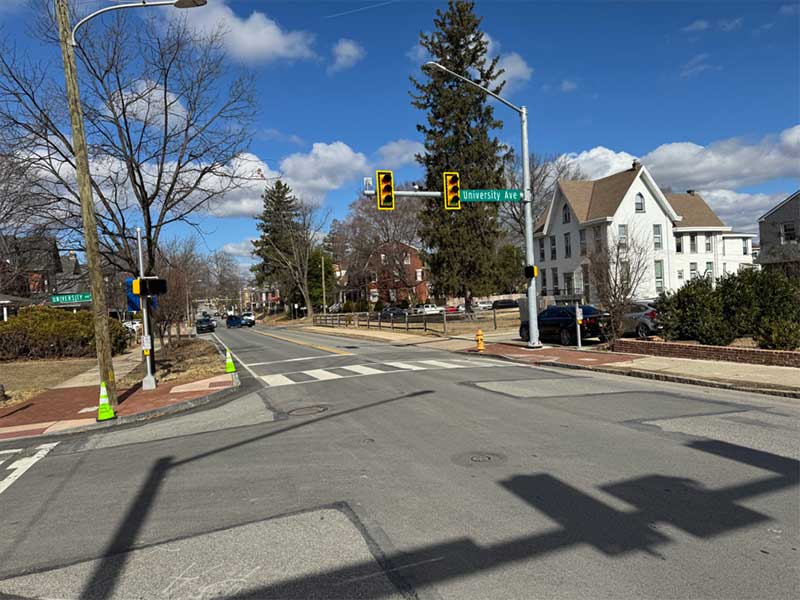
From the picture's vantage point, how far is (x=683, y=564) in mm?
3836

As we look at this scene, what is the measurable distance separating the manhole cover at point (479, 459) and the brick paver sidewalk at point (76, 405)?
7.71 meters

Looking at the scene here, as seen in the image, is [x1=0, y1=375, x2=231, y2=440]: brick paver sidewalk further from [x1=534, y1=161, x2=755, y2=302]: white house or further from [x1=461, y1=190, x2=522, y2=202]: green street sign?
[x1=534, y1=161, x2=755, y2=302]: white house

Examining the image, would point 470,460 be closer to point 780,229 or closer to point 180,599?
point 180,599

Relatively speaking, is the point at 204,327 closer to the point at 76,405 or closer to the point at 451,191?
the point at 451,191

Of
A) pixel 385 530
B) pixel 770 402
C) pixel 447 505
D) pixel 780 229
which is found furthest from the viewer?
pixel 780 229

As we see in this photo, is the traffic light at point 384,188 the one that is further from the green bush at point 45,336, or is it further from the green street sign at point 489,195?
the green bush at point 45,336

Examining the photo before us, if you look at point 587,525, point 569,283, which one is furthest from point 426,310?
point 587,525

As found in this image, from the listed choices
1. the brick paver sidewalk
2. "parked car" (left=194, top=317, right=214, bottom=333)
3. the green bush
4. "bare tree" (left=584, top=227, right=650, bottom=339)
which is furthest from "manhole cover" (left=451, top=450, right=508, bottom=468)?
"parked car" (left=194, top=317, right=214, bottom=333)

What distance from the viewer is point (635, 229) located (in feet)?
139

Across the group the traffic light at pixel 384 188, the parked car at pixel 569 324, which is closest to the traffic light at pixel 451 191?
the traffic light at pixel 384 188

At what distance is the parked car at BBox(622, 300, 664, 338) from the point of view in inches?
797

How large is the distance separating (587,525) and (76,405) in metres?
12.4

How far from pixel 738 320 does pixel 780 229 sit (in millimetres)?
32406

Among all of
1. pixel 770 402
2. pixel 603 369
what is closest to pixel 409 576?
pixel 770 402
